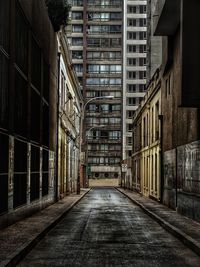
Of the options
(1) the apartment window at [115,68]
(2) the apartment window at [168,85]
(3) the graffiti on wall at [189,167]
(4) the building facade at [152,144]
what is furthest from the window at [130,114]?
(3) the graffiti on wall at [189,167]

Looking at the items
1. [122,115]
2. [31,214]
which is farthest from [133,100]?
[31,214]

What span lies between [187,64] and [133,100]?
315 ft

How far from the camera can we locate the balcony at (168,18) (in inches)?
972

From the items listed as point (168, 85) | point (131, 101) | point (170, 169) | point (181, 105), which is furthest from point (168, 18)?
point (131, 101)

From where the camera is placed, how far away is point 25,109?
20344 millimetres

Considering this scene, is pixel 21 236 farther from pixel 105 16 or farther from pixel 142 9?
pixel 105 16

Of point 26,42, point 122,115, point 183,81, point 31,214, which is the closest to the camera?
point 183,81

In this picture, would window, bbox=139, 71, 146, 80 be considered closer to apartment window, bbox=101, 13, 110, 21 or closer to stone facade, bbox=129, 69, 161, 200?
apartment window, bbox=101, 13, 110, 21

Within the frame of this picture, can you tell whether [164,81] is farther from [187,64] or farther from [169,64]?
[187,64]

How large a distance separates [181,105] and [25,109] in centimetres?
544

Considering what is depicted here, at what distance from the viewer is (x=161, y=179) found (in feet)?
107

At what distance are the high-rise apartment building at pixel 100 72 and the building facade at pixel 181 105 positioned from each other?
82713 millimetres

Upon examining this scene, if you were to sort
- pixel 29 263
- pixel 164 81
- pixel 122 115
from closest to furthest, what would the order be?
pixel 29 263 < pixel 164 81 < pixel 122 115

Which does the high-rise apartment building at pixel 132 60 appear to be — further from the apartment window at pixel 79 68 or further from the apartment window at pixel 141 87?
the apartment window at pixel 79 68
